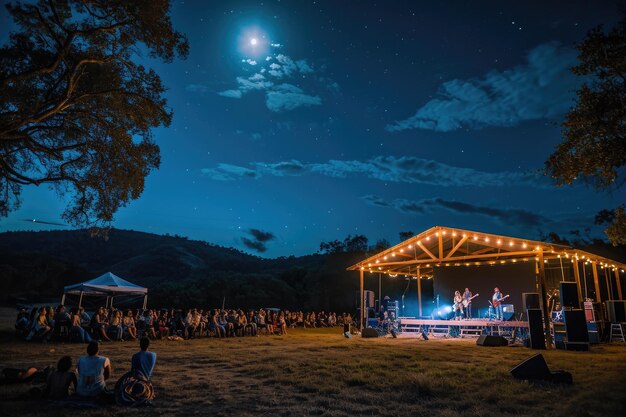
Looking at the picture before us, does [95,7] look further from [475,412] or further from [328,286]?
[328,286]

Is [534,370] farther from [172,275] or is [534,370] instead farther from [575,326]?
[172,275]

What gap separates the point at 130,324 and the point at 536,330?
13397 millimetres

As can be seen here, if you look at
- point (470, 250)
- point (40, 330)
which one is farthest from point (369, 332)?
point (40, 330)

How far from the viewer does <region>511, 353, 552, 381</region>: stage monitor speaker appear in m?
6.52

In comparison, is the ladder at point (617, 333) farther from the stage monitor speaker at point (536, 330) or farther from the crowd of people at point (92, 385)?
the crowd of people at point (92, 385)

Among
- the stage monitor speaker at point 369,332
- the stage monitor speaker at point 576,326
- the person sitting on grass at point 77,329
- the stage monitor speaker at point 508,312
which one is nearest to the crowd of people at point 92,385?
the person sitting on grass at point 77,329

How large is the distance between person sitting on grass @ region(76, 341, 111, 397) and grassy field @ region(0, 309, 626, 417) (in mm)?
361

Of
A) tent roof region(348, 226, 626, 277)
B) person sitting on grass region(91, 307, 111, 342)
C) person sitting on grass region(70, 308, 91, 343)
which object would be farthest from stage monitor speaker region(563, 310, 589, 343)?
person sitting on grass region(70, 308, 91, 343)

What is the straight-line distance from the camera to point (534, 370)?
21.6 ft

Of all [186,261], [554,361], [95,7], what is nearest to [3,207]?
[95,7]

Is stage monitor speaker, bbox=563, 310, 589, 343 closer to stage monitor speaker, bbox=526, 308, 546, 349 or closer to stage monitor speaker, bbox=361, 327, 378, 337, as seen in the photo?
stage monitor speaker, bbox=526, 308, 546, 349

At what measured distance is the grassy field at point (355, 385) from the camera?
4871mm

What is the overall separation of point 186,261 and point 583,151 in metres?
55.2

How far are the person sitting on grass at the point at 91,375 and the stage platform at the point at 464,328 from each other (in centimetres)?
1304
